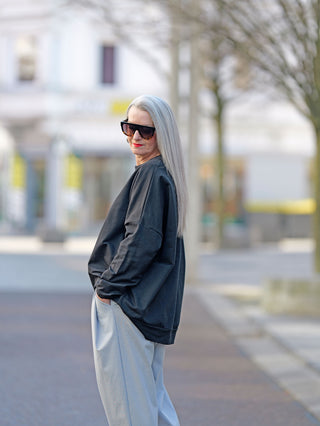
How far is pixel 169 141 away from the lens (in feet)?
12.4

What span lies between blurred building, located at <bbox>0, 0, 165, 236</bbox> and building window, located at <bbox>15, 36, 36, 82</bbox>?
0.10 ft

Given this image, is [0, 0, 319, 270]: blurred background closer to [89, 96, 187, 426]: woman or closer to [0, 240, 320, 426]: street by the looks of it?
[0, 240, 320, 426]: street

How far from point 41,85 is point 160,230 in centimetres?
2452

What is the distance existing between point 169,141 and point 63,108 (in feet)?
80.6

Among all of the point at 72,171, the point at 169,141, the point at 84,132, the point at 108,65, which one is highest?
the point at 108,65

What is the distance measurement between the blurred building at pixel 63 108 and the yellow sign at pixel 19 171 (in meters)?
0.03

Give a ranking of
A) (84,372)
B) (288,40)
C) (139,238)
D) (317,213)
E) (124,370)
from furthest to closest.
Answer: (317,213) → (288,40) → (84,372) → (124,370) → (139,238)

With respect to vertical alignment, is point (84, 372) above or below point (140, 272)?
below

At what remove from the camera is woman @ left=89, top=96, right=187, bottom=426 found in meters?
3.63

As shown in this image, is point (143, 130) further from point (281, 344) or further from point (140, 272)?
point (281, 344)

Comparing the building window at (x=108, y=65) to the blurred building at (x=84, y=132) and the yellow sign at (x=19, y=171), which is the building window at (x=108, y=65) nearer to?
the blurred building at (x=84, y=132)

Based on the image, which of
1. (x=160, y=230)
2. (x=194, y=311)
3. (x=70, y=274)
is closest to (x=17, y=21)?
(x=70, y=274)

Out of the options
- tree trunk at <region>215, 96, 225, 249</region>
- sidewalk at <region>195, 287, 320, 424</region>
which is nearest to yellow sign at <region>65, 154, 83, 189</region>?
tree trunk at <region>215, 96, 225, 249</region>

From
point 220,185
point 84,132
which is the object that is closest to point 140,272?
point 220,185
